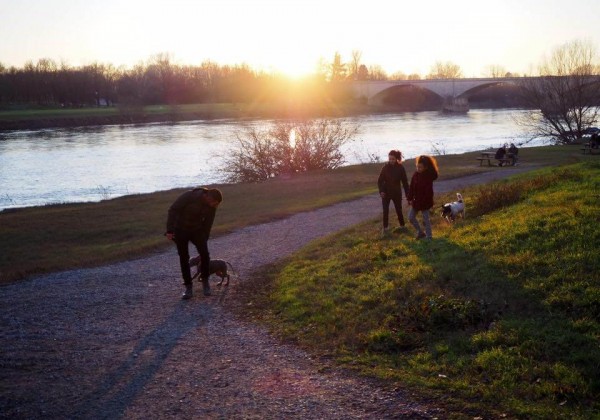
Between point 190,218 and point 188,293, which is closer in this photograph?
point 190,218

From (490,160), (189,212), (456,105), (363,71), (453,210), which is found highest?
(363,71)

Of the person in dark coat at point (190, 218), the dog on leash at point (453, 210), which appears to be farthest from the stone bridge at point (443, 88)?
the person in dark coat at point (190, 218)

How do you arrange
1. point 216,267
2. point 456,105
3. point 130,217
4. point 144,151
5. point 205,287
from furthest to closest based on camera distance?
1. point 456,105
2. point 144,151
3. point 130,217
4. point 216,267
5. point 205,287

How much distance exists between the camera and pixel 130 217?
1961 centimetres

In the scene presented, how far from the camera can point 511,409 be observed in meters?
4.78

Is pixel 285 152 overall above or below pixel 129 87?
below

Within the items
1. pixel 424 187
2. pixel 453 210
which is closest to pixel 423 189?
pixel 424 187

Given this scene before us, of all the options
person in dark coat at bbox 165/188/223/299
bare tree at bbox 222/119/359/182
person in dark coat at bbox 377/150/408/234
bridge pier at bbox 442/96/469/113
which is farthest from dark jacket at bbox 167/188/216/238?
bridge pier at bbox 442/96/469/113

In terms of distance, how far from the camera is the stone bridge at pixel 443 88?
7338cm

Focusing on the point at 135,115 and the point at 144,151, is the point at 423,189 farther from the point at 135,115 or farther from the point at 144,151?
the point at 135,115

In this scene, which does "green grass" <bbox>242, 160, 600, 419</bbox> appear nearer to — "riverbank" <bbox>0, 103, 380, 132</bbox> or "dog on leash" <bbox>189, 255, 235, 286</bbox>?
"dog on leash" <bbox>189, 255, 235, 286</bbox>

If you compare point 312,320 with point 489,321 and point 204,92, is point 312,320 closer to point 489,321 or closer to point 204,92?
point 489,321

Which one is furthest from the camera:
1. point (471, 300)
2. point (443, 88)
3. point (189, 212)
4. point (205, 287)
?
point (443, 88)

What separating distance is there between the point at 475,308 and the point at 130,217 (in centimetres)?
1464
